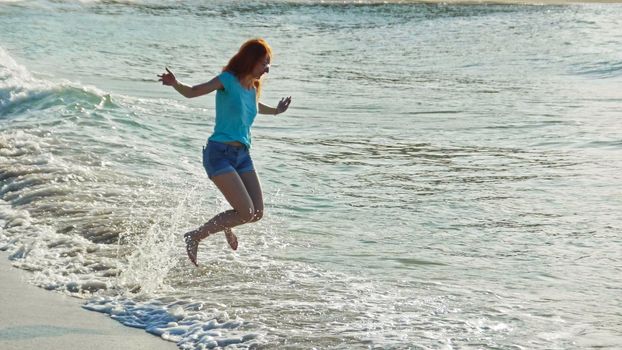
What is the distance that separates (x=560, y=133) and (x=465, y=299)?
25.7 feet

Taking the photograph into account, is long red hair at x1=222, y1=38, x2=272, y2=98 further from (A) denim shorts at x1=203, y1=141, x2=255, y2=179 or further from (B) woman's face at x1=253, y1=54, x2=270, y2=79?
(A) denim shorts at x1=203, y1=141, x2=255, y2=179

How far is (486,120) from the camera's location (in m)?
16.0

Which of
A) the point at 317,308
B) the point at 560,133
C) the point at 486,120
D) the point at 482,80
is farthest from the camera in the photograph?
the point at 482,80

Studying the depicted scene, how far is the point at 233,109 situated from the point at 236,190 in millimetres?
526

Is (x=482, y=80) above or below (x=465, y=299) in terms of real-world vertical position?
below

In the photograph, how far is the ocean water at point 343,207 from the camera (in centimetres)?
655

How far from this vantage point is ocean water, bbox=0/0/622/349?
21.5 ft

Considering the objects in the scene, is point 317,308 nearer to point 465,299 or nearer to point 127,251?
point 465,299

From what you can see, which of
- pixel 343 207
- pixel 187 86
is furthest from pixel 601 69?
pixel 187 86

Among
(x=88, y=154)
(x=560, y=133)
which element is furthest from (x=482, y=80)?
(x=88, y=154)

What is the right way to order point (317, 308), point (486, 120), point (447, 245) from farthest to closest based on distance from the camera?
point (486, 120), point (447, 245), point (317, 308)

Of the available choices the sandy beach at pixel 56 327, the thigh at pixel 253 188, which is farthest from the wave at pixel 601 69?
the sandy beach at pixel 56 327

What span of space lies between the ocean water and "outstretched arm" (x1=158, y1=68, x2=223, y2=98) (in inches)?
51.2

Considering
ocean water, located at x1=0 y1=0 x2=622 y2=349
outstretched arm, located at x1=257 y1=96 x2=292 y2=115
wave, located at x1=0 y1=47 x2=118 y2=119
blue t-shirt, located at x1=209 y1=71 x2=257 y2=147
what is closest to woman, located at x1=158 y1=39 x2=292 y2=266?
blue t-shirt, located at x1=209 y1=71 x2=257 y2=147
